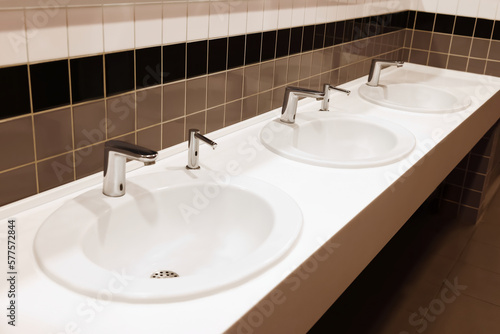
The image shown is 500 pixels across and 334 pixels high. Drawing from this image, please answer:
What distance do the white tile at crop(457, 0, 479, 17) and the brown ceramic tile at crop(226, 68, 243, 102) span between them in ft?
5.32

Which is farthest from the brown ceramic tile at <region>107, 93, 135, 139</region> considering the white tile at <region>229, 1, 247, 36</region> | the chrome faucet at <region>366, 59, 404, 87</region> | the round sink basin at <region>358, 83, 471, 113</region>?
the chrome faucet at <region>366, 59, 404, 87</region>

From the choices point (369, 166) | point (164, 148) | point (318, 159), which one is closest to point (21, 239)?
point (164, 148)

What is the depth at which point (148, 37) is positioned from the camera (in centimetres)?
135

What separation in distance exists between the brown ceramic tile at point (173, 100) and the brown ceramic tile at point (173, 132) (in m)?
0.02

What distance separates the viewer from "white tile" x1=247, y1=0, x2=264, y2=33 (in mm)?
1684

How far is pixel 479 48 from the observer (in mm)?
2801

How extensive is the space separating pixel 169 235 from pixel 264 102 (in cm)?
75

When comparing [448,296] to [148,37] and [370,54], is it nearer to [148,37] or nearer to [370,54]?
[370,54]

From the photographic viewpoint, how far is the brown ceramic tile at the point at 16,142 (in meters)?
1.08

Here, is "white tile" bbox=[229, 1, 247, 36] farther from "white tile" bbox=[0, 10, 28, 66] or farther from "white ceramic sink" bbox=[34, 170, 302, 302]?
"white tile" bbox=[0, 10, 28, 66]

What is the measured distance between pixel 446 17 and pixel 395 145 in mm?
1385

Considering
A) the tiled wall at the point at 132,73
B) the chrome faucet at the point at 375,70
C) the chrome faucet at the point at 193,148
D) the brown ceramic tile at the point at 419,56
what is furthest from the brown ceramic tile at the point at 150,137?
the brown ceramic tile at the point at 419,56

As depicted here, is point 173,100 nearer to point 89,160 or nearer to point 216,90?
point 216,90

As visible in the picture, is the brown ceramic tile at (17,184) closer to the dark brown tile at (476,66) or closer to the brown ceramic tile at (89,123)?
the brown ceramic tile at (89,123)
